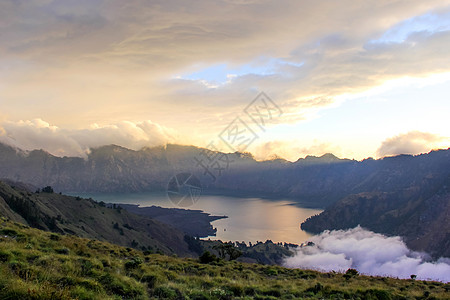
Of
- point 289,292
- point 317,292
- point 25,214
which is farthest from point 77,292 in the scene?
point 25,214

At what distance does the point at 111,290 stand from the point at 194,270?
45.2 feet

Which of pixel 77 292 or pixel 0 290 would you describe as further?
pixel 77 292

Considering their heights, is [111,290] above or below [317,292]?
above

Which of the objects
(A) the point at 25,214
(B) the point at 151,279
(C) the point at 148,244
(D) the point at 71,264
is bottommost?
(C) the point at 148,244

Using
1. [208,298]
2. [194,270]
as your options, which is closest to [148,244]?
[194,270]

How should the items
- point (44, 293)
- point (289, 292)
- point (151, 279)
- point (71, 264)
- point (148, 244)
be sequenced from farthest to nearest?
point (148, 244)
point (289, 292)
point (151, 279)
point (71, 264)
point (44, 293)

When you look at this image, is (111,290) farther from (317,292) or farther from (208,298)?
(317,292)

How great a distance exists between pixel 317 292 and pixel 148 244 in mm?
164687

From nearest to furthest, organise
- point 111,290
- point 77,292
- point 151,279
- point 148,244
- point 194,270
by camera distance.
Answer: point 77,292 < point 111,290 < point 151,279 < point 194,270 < point 148,244

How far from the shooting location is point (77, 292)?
37.9ft

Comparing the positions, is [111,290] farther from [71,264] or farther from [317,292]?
[317,292]

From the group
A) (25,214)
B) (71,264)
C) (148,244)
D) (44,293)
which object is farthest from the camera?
(148,244)

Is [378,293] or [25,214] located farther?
[25,214]

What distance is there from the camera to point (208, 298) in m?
14.9
